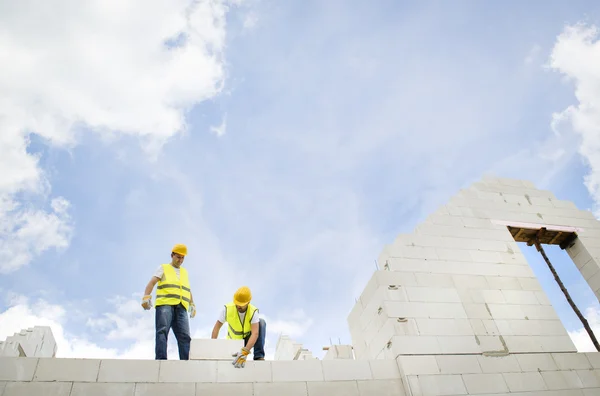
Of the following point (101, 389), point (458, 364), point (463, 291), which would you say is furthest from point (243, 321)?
point (463, 291)

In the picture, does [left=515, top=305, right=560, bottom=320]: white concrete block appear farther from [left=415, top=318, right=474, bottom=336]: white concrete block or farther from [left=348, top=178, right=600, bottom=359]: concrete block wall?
[left=415, top=318, right=474, bottom=336]: white concrete block

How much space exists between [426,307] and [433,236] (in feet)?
5.47

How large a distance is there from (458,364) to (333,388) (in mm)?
2079

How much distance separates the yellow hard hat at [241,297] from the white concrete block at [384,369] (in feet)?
6.66

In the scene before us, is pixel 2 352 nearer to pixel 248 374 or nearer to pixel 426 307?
pixel 248 374

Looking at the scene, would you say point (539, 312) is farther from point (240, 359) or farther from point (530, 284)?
point (240, 359)

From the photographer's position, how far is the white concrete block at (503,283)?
7324 millimetres

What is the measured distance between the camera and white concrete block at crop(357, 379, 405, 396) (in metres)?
5.34

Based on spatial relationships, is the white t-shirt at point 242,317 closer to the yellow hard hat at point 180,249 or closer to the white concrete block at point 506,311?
the yellow hard hat at point 180,249

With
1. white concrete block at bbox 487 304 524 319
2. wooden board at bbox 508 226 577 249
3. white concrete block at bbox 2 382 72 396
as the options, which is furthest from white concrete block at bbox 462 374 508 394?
white concrete block at bbox 2 382 72 396

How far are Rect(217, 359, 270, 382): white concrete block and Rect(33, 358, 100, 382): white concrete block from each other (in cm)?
143

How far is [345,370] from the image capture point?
5.43m

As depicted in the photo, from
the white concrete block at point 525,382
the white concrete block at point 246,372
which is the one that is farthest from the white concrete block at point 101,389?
the white concrete block at point 525,382

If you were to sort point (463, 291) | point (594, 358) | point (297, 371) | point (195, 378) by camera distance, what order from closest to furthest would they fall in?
point (195, 378)
point (297, 371)
point (594, 358)
point (463, 291)
